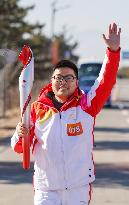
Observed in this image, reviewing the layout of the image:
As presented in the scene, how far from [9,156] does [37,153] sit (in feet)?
39.4

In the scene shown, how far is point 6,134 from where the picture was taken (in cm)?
2459

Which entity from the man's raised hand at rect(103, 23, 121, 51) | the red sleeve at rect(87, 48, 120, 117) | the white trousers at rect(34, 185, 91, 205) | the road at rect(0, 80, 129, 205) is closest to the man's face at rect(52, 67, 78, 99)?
the red sleeve at rect(87, 48, 120, 117)

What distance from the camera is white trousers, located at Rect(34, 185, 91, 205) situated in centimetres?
611

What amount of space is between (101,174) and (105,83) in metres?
8.62

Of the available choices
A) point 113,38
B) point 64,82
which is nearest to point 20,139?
point 64,82

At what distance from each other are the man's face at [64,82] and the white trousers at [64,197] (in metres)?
0.73

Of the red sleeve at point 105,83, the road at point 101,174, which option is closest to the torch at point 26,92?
the red sleeve at point 105,83

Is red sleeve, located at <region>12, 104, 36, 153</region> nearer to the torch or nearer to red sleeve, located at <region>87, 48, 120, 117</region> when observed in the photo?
the torch

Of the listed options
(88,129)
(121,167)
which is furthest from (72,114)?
(121,167)

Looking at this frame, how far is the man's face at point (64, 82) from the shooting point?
626cm

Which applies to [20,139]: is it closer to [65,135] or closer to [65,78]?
[65,135]

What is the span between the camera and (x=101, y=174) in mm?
14914

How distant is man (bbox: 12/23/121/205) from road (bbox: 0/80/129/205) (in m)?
5.14

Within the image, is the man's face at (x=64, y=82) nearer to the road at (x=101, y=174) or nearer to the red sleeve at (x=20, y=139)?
the red sleeve at (x=20, y=139)
